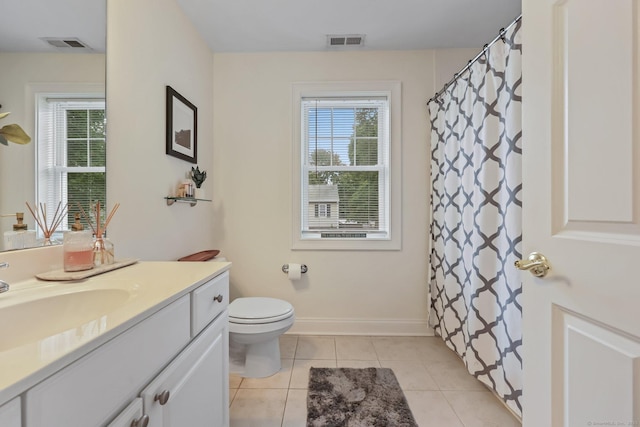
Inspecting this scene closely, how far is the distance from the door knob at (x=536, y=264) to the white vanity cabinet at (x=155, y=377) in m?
0.97

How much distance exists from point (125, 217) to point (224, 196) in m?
1.01

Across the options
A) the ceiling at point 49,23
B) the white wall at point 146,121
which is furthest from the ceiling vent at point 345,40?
the ceiling at point 49,23

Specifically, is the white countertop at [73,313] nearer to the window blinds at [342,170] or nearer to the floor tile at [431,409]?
the floor tile at [431,409]

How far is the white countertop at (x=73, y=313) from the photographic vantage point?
1.34 feet

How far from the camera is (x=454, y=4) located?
1.74 m

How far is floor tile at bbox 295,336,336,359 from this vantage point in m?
1.93

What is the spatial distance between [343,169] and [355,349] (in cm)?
143

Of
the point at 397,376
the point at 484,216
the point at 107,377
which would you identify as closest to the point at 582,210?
the point at 484,216

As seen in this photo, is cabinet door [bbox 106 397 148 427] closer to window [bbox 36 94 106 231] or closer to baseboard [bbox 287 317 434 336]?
window [bbox 36 94 106 231]

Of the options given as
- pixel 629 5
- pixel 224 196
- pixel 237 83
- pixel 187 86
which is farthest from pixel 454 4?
pixel 224 196

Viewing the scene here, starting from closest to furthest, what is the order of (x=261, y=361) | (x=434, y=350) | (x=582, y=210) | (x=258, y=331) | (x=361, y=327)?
(x=582, y=210), (x=258, y=331), (x=261, y=361), (x=434, y=350), (x=361, y=327)

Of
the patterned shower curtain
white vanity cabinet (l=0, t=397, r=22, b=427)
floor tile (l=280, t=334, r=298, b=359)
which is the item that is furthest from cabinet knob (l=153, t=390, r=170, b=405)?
the patterned shower curtain

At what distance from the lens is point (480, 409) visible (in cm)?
144

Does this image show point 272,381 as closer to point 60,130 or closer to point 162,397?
point 162,397
